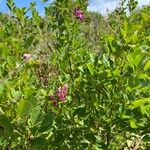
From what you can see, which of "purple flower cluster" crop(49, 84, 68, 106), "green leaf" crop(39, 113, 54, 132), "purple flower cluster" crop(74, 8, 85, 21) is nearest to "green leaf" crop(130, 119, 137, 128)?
"green leaf" crop(39, 113, 54, 132)

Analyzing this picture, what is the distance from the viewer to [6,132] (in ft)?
8.71

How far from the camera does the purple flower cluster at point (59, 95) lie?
3.11 m


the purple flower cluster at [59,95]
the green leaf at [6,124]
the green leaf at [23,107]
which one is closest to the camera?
the green leaf at [23,107]

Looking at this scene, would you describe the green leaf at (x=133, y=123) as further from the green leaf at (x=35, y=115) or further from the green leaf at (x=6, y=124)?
the green leaf at (x=6, y=124)

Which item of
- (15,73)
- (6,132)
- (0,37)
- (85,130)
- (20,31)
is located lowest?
(6,132)

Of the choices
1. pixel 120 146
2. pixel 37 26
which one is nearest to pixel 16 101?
pixel 120 146

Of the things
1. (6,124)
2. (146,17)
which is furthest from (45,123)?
(146,17)

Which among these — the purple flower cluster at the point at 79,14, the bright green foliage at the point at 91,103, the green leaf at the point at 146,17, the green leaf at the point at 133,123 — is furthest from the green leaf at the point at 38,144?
the purple flower cluster at the point at 79,14

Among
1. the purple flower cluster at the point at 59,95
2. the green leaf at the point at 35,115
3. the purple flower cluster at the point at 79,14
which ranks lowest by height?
the green leaf at the point at 35,115

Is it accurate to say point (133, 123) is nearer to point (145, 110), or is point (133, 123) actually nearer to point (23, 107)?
point (145, 110)

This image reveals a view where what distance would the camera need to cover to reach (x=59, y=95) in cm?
311

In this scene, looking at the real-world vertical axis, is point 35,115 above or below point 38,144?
above

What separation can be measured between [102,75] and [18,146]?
68 centimetres

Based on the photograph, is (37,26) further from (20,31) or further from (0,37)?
(0,37)
